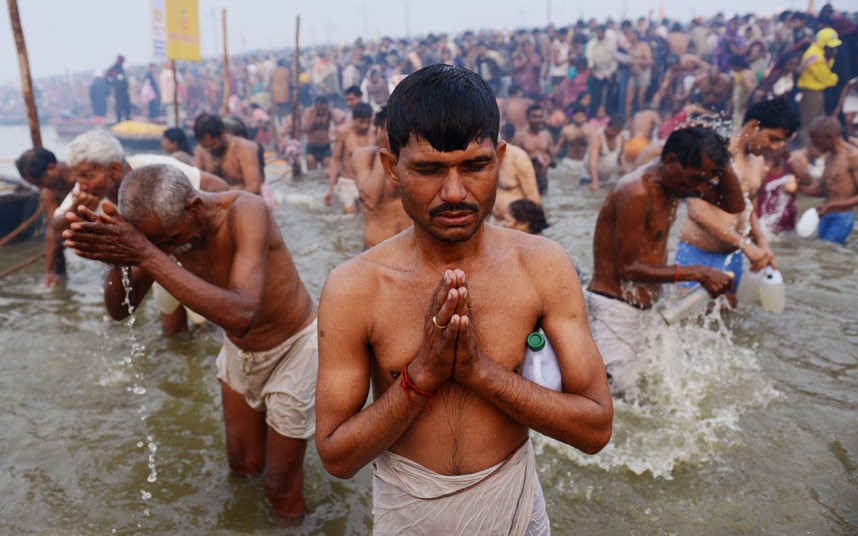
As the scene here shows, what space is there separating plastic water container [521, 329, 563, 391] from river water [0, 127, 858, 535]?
189 centimetres

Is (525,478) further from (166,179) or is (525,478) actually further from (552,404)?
(166,179)

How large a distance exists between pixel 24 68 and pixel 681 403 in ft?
27.9

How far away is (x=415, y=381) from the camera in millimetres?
1416

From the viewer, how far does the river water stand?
3.18 meters

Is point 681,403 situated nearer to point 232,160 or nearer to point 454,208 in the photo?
point 454,208

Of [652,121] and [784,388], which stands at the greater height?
[652,121]

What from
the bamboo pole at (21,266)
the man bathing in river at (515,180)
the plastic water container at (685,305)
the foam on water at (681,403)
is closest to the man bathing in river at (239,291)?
the foam on water at (681,403)

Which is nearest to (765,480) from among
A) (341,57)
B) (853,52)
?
(853,52)

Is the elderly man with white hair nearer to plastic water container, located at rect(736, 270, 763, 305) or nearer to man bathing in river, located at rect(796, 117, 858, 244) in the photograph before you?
plastic water container, located at rect(736, 270, 763, 305)

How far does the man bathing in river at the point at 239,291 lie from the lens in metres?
2.32

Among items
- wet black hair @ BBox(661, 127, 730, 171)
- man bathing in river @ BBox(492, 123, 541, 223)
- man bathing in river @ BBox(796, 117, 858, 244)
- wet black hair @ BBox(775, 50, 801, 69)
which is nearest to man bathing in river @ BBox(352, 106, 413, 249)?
man bathing in river @ BBox(492, 123, 541, 223)

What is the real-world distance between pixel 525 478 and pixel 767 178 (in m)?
6.82

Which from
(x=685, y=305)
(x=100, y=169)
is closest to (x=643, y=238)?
(x=685, y=305)

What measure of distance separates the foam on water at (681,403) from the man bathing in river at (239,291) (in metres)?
1.67
